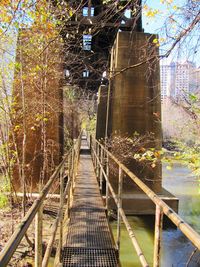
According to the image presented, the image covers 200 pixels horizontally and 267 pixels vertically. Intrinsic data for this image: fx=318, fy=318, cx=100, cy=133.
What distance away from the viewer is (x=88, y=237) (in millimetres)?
4371

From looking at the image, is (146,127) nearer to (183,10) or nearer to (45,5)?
(45,5)

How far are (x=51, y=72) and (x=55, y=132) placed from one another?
234 cm

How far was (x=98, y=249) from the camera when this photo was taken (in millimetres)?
3930

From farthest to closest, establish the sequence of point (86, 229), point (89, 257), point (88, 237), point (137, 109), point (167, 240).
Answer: point (137, 109)
point (167, 240)
point (86, 229)
point (88, 237)
point (89, 257)

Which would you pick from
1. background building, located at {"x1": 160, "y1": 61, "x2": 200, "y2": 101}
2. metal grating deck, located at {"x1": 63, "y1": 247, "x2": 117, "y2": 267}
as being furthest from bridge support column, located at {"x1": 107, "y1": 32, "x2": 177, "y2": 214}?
metal grating deck, located at {"x1": 63, "y1": 247, "x2": 117, "y2": 267}

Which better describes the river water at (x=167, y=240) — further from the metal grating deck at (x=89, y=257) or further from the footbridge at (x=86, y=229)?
the metal grating deck at (x=89, y=257)

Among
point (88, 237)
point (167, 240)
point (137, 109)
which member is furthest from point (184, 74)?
point (137, 109)

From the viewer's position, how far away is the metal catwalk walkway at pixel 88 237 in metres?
3.67

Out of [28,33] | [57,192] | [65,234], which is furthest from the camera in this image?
[57,192]

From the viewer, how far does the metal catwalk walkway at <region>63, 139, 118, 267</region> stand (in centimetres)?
367

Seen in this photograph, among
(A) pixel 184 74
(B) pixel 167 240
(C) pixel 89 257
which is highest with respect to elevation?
(A) pixel 184 74

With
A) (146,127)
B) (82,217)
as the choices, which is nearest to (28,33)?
(82,217)

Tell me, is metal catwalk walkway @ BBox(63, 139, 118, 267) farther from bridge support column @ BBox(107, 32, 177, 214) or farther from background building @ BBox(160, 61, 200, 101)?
bridge support column @ BBox(107, 32, 177, 214)

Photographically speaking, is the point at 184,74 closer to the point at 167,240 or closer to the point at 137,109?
the point at 167,240
